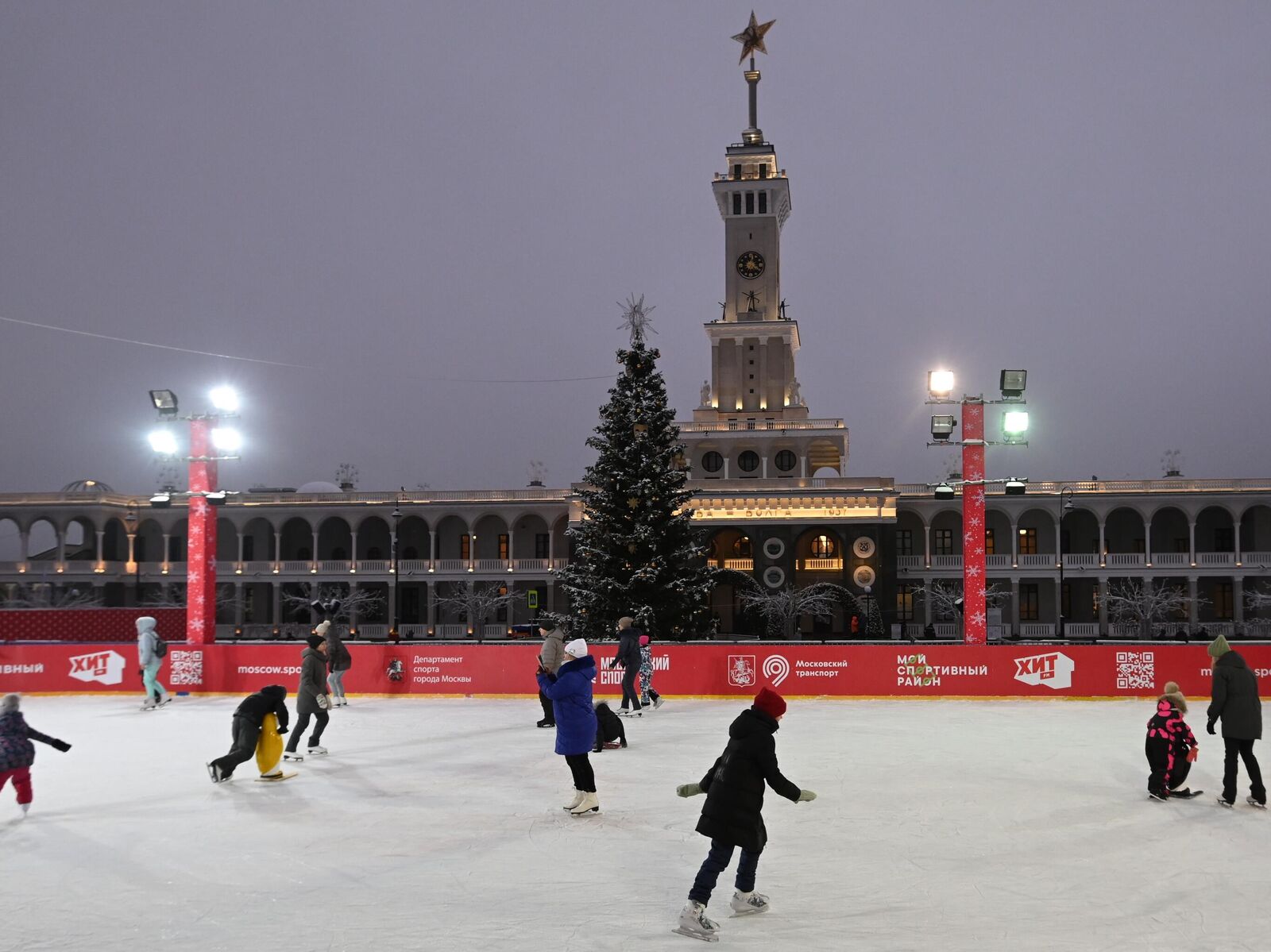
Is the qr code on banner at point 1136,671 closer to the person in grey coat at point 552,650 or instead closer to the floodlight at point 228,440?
the person in grey coat at point 552,650

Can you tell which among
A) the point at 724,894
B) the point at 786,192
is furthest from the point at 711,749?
the point at 786,192

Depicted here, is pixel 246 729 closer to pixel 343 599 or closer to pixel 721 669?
pixel 721 669

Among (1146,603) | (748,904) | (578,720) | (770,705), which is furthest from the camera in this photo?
(1146,603)

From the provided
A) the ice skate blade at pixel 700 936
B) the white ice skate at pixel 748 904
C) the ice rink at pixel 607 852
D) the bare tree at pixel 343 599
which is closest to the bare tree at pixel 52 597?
the bare tree at pixel 343 599

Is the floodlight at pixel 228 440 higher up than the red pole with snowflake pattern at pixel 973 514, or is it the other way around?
the floodlight at pixel 228 440

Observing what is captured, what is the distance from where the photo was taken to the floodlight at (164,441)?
71.8 feet

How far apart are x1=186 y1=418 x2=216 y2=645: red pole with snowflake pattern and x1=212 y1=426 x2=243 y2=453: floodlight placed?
43 centimetres

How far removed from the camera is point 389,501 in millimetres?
59250

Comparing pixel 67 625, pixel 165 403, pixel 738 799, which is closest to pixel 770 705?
pixel 738 799

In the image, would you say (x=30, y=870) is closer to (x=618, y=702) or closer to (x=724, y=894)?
(x=724, y=894)

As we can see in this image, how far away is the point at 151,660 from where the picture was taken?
20.0m

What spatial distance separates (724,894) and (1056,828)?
4.02 metres

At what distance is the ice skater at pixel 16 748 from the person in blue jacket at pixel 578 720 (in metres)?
4.91

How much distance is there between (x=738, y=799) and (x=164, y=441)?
1879 centimetres
